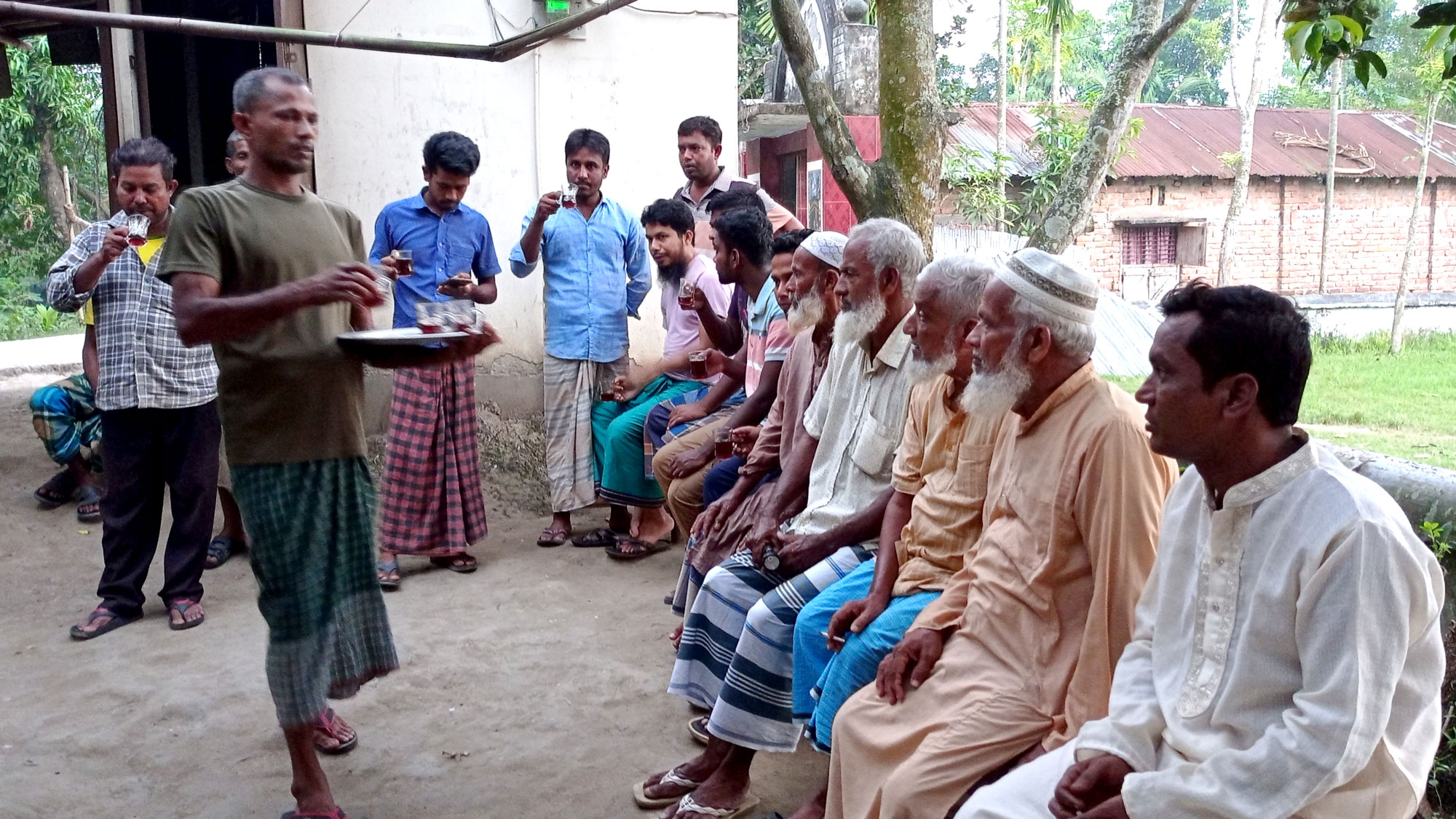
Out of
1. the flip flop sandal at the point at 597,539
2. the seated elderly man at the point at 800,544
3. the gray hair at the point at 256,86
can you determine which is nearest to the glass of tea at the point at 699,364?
the flip flop sandal at the point at 597,539

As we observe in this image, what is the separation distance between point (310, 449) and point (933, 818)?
1.87 meters

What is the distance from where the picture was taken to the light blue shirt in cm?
622

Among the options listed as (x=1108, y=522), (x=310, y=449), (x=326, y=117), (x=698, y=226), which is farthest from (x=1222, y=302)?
(x=326, y=117)

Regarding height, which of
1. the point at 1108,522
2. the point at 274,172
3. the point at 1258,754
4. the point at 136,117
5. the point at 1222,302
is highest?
the point at 136,117

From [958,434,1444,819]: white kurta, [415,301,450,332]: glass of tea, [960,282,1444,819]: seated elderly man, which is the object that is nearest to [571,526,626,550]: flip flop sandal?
[415,301,450,332]: glass of tea

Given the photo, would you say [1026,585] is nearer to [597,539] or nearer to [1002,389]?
[1002,389]

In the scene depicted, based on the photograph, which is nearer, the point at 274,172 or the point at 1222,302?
the point at 1222,302

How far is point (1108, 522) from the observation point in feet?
7.98

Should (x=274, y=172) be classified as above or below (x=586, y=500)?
above

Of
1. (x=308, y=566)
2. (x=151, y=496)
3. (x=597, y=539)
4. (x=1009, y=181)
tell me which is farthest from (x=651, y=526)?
(x=1009, y=181)

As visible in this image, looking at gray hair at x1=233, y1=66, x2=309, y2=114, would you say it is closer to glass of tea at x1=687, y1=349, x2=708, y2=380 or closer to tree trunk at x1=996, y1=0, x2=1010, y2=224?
glass of tea at x1=687, y1=349, x2=708, y2=380

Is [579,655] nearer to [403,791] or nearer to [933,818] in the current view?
[403,791]

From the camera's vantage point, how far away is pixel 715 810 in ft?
10.7

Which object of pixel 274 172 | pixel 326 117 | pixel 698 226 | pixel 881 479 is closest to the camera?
pixel 274 172
